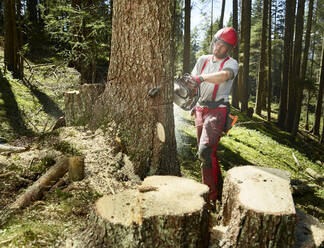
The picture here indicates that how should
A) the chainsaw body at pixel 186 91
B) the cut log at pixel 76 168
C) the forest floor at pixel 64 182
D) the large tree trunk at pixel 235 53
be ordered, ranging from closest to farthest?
1. the forest floor at pixel 64 182
2. the cut log at pixel 76 168
3. the chainsaw body at pixel 186 91
4. the large tree trunk at pixel 235 53

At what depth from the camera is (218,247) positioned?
210 cm

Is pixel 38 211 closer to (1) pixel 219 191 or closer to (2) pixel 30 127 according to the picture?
(1) pixel 219 191

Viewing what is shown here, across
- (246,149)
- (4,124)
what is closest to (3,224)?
(4,124)

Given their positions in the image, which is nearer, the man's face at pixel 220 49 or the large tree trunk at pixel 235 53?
the man's face at pixel 220 49

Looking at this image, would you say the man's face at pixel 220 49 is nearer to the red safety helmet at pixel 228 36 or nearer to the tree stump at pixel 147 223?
the red safety helmet at pixel 228 36

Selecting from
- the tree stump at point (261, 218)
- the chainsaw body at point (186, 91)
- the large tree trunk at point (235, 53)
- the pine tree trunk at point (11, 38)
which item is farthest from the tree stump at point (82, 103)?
the large tree trunk at point (235, 53)

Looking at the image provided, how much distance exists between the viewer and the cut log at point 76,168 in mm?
2750

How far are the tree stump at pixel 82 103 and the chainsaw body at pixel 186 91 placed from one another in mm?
1158

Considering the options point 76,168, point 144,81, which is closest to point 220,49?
point 144,81

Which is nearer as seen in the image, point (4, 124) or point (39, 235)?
point (39, 235)

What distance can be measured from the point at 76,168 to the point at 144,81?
1.30 m

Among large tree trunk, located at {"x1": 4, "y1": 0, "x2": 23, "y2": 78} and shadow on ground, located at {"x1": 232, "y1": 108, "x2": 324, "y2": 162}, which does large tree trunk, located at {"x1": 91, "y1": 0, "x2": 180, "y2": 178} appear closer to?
large tree trunk, located at {"x1": 4, "y1": 0, "x2": 23, "y2": 78}

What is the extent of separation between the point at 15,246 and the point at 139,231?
941 millimetres

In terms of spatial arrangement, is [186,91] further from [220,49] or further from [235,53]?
[235,53]
